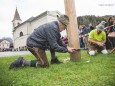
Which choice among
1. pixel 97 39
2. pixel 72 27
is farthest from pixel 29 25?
pixel 72 27

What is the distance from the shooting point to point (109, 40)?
1127cm

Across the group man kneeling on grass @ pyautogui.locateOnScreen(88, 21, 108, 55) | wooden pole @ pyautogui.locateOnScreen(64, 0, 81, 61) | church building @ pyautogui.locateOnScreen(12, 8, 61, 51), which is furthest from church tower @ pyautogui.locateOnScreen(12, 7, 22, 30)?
wooden pole @ pyautogui.locateOnScreen(64, 0, 81, 61)

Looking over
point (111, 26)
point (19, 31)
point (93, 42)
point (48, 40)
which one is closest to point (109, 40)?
point (111, 26)

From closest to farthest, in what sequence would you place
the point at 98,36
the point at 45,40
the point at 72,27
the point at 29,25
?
the point at 45,40
the point at 72,27
the point at 98,36
the point at 29,25

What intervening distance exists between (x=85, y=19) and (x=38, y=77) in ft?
190

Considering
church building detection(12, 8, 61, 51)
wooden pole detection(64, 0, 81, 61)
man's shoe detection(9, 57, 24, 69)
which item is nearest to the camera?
man's shoe detection(9, 57, 24, 69)

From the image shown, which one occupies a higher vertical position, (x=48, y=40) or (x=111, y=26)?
(x=111, y=26)

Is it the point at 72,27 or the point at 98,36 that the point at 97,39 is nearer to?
the point at 98,36

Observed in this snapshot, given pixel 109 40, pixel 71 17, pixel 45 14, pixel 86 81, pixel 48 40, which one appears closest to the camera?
pixel 86 81

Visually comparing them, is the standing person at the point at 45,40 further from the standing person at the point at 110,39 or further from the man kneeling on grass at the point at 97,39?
the standing person at the point at 110,39

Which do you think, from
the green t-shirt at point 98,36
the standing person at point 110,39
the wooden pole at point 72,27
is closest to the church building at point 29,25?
the standing person at point 110,39

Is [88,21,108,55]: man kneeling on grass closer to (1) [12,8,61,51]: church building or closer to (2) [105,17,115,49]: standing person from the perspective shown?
(2) [105,17,115,49]: standing person

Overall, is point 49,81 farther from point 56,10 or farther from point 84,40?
point 56,10

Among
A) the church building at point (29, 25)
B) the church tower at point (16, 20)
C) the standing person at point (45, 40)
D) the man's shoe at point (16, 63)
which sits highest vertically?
the church tower at point (16, 20)
